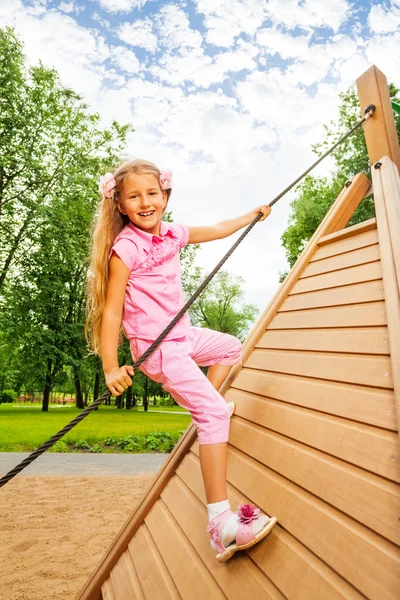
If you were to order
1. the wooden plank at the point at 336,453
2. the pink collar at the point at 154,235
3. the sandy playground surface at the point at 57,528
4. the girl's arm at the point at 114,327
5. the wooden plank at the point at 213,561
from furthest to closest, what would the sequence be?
the sandy playground surface at the point at 57,528 → the pink collar at the point at 154,235 → the girl's arm at the point at 114,327 → the wooden plank at the point at 213,561 → the wooden plank at the point at 336,453

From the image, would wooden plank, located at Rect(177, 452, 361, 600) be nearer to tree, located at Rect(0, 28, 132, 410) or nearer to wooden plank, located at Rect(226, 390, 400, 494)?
wooden plank, located at Rect(226, 390, 400, 494)

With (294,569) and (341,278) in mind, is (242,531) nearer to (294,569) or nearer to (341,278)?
(294,569)

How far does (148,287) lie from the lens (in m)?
1.96

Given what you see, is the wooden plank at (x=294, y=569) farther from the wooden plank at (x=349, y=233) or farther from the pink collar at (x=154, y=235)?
the wooden plank at (x=349, y=233)

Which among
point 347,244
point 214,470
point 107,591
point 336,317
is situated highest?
point 347,244

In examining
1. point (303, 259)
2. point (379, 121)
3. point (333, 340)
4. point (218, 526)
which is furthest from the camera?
point (379, 121)

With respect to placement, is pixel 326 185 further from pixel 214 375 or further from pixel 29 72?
pixel 214 375

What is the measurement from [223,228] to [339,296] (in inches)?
30.5

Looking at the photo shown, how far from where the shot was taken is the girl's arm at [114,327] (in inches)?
65.4

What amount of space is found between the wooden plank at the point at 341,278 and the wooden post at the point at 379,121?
48.3 inches

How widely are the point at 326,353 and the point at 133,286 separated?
0.97 m

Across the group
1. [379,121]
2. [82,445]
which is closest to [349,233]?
[379,121]

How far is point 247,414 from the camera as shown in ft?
7.23

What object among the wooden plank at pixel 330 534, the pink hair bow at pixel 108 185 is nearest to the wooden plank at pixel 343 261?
the wooden plank at pixel 330 534
